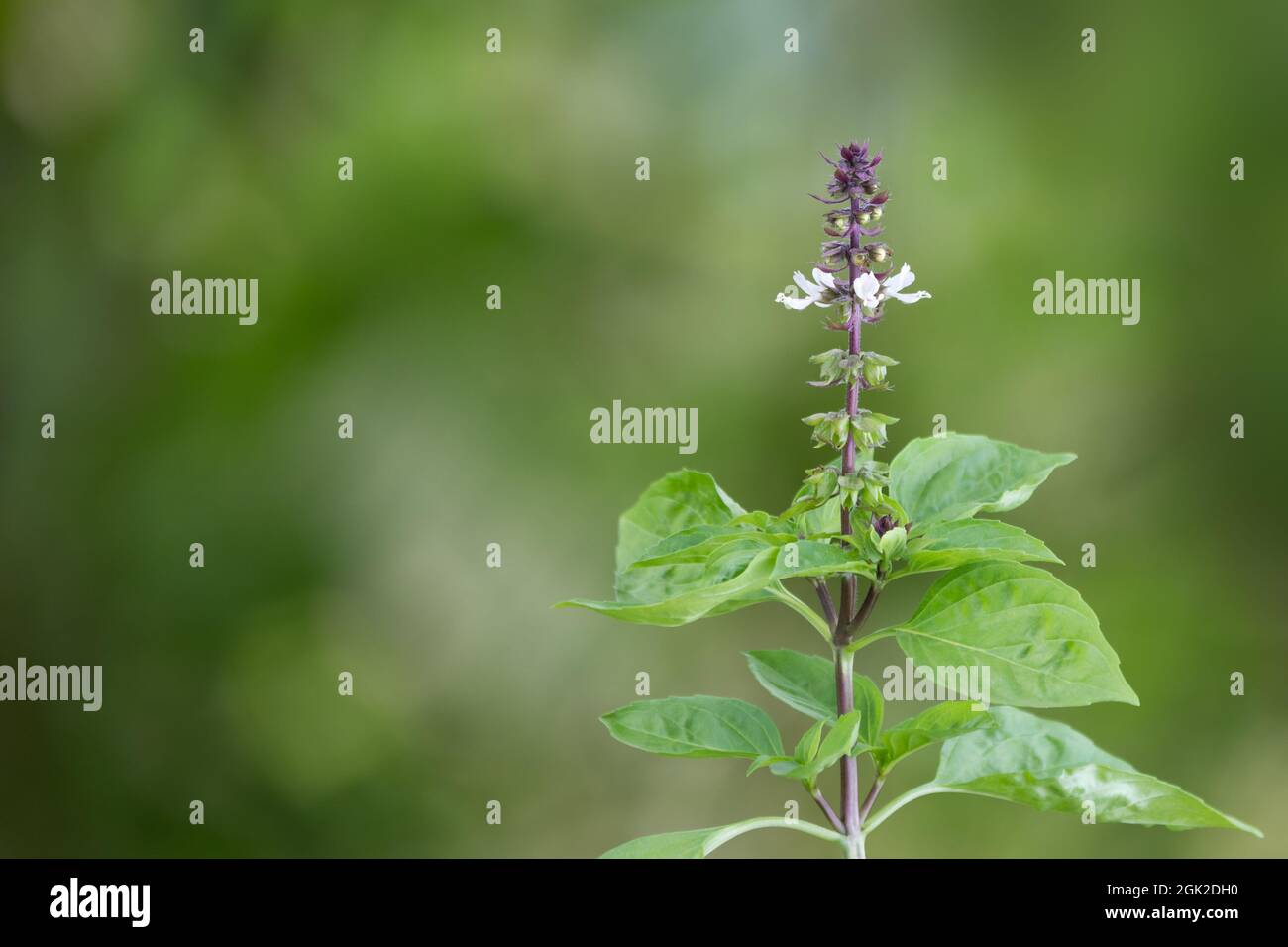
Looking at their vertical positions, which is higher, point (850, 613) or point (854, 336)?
point (854, 336)

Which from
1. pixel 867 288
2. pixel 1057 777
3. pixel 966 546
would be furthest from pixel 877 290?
pixel 1057 777

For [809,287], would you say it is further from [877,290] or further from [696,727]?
[696,727]

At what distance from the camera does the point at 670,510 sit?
613mm

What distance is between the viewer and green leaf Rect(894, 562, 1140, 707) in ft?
1.59

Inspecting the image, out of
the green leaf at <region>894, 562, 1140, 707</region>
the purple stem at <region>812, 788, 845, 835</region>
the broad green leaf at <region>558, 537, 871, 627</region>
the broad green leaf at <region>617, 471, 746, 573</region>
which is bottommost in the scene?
the purple stem at <region>812, 788, 845, 835</region>

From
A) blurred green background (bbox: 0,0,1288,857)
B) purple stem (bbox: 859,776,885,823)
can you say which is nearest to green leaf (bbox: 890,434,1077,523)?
purple stem (bbox: 859,776,885,823)

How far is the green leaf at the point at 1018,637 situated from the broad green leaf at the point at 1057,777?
4 centimetres

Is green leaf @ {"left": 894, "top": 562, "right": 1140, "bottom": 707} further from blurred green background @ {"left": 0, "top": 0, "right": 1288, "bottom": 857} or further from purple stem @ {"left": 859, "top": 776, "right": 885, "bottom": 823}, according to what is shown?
blurred green background @ {"left": 0, "top": 0, "right": 1288, "bottom": 857}

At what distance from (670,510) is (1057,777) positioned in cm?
22

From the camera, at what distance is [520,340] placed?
177 cm

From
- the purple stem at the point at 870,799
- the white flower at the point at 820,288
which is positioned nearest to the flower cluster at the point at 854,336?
the white flower at the point at 820,288

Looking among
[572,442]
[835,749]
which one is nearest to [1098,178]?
[572,442]

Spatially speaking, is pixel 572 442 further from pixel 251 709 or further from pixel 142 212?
pixel 142 212

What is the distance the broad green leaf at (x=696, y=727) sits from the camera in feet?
1.77
